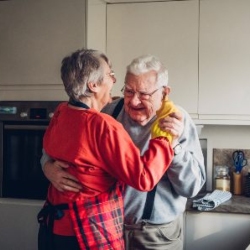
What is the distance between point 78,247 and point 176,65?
155 cm

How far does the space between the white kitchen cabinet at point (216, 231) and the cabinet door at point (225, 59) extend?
589 millimetres

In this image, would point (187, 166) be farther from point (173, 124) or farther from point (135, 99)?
point (135, 99)

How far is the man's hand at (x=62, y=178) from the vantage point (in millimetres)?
1449

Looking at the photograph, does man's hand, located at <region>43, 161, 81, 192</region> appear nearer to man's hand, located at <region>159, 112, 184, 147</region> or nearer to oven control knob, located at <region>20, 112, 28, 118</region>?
man's hand, located at <region>159, 112, 184, 147</region>

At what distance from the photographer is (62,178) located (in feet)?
4.80

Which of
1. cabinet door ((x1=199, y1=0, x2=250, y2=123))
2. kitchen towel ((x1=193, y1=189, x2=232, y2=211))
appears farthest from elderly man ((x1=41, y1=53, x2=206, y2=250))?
cabinet door ((x1=199, y1=0, x2=250, y2=123))

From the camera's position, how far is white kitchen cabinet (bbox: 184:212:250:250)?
8.18 ft

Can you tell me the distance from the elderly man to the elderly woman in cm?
9

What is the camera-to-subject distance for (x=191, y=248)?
2.55 meters

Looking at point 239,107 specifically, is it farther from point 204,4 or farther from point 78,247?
point 78,247

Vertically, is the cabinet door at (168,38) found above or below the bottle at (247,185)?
above

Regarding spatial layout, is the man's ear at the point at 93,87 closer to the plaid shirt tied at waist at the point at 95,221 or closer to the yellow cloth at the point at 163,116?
the yellow cloth at the point at 163,116

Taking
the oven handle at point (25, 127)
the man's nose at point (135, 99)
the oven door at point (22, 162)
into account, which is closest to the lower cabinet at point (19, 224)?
the oven door at point (22, 162)

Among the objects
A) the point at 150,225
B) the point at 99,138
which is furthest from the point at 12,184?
the point at 99,138
